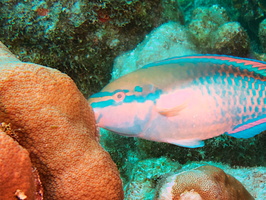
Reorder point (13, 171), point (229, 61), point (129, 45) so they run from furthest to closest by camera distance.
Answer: point (129, 45)
point (229, 61)
point (13, 171)

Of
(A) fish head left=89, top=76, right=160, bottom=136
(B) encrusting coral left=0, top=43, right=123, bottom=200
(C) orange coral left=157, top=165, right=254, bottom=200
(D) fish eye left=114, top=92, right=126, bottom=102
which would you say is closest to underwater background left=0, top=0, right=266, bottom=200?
(C) orange coral left=157, top=165, right=254, bottom=200

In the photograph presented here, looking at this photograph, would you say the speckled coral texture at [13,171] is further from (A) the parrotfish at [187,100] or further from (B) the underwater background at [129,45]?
(B) the underwater background at [129,45]

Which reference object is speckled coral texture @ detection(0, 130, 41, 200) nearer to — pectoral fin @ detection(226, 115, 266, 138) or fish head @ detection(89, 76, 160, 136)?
fish head @ detection(89, 76, 160, 136)

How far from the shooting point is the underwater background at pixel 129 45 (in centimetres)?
348

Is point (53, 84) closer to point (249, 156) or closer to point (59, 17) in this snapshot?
point (59, 17)

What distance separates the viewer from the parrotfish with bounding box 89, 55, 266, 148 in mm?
2043

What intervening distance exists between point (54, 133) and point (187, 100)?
3.94 ft

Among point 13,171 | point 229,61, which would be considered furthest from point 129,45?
point 13,171

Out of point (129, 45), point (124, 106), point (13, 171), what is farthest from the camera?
point (129, 45)

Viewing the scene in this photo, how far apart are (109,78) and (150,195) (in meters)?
2.42

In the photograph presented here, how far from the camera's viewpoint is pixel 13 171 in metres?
1.20

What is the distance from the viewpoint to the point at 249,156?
12.7 feet

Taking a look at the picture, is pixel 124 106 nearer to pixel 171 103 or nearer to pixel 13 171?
pixel 171 103

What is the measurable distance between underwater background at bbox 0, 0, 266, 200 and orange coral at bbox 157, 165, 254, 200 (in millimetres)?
994
